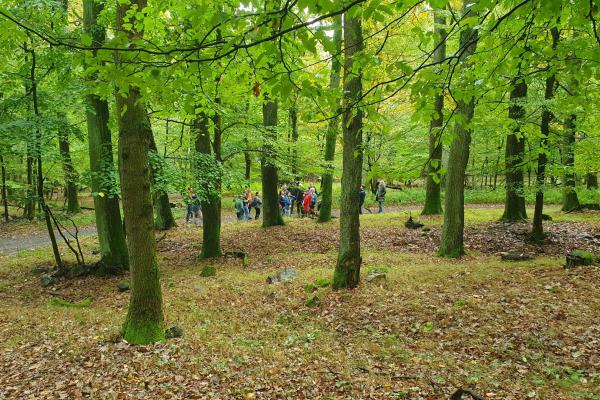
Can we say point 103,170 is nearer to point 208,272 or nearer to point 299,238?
point 208,272

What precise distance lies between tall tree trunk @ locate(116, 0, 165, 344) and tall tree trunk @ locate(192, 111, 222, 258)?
466 cm

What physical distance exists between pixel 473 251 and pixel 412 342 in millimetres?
6577

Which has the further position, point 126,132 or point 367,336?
point 367,336


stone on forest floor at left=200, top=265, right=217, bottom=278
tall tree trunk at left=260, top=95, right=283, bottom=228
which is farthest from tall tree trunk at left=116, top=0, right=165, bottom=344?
tall tree trunk at left=260, top=95, right=283, bottom=228

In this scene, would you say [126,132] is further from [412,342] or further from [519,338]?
[519,338]

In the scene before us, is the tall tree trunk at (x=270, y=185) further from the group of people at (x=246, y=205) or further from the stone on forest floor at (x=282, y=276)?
the stone on forest floor at (x=282, y=276)

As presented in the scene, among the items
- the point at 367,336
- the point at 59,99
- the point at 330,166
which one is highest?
the point at 59,99

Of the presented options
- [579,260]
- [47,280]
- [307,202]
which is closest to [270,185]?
[307,202]

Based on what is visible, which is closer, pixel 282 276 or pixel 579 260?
pixel 579 260

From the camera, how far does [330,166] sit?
15.1 metres

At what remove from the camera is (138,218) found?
19.4 feet

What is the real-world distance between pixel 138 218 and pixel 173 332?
201 centimetres

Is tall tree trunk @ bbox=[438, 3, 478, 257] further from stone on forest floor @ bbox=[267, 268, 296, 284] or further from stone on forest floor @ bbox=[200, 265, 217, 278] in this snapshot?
stone on forest floor @ bbox=[200, 265, 217, 278]

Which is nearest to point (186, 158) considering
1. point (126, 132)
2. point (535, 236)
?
point (126, 132)
